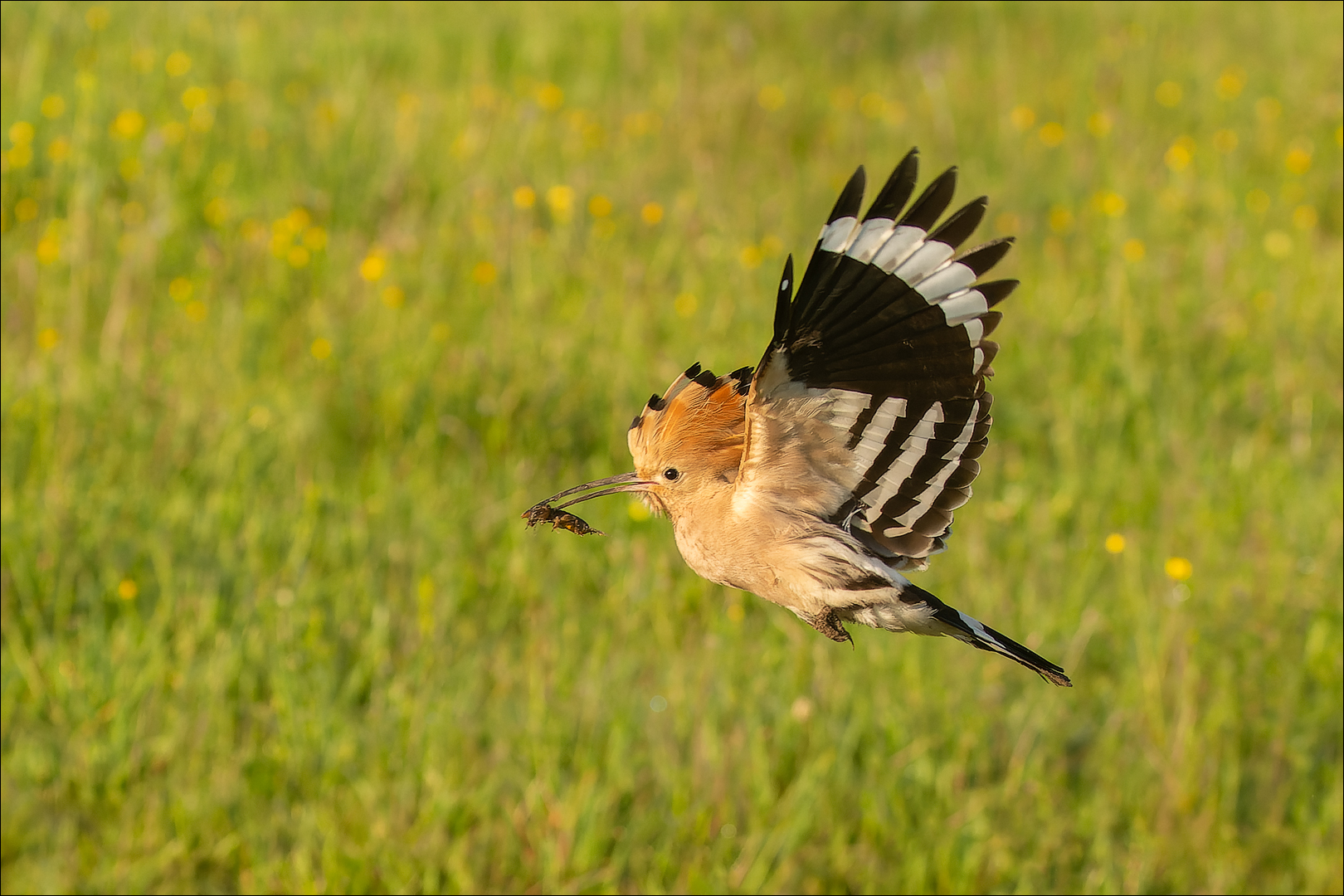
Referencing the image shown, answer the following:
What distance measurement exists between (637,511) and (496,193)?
6.77 ft

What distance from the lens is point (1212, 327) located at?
4207 millimetres

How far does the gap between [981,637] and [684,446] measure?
0.19 metres

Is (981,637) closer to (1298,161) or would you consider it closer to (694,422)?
(694,422)

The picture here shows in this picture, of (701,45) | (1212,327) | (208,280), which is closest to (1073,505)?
(1212,327)

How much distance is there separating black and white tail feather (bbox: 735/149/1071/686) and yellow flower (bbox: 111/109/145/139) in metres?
4.48

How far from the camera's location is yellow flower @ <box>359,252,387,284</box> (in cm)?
378

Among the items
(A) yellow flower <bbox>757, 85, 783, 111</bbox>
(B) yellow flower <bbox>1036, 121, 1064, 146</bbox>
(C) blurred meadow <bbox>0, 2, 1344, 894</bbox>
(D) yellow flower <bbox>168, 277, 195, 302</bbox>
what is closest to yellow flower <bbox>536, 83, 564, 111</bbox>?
(C) blurred meadow <bbox>0, 2, 1344, 894</bbox>

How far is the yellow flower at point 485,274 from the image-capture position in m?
4.01

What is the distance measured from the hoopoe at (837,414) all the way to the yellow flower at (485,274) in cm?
328

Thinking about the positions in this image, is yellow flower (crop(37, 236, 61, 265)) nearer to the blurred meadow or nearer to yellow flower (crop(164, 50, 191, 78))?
the blurred meadow

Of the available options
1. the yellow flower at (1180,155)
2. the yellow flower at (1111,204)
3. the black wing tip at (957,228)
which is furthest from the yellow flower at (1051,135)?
the black wing tip at (957,228)

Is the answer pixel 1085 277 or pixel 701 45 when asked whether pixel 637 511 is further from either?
pixel 701 45

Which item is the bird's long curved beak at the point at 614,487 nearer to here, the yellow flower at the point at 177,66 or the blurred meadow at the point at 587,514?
the blurred meadow at the point at 587,514

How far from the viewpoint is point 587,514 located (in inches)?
126
